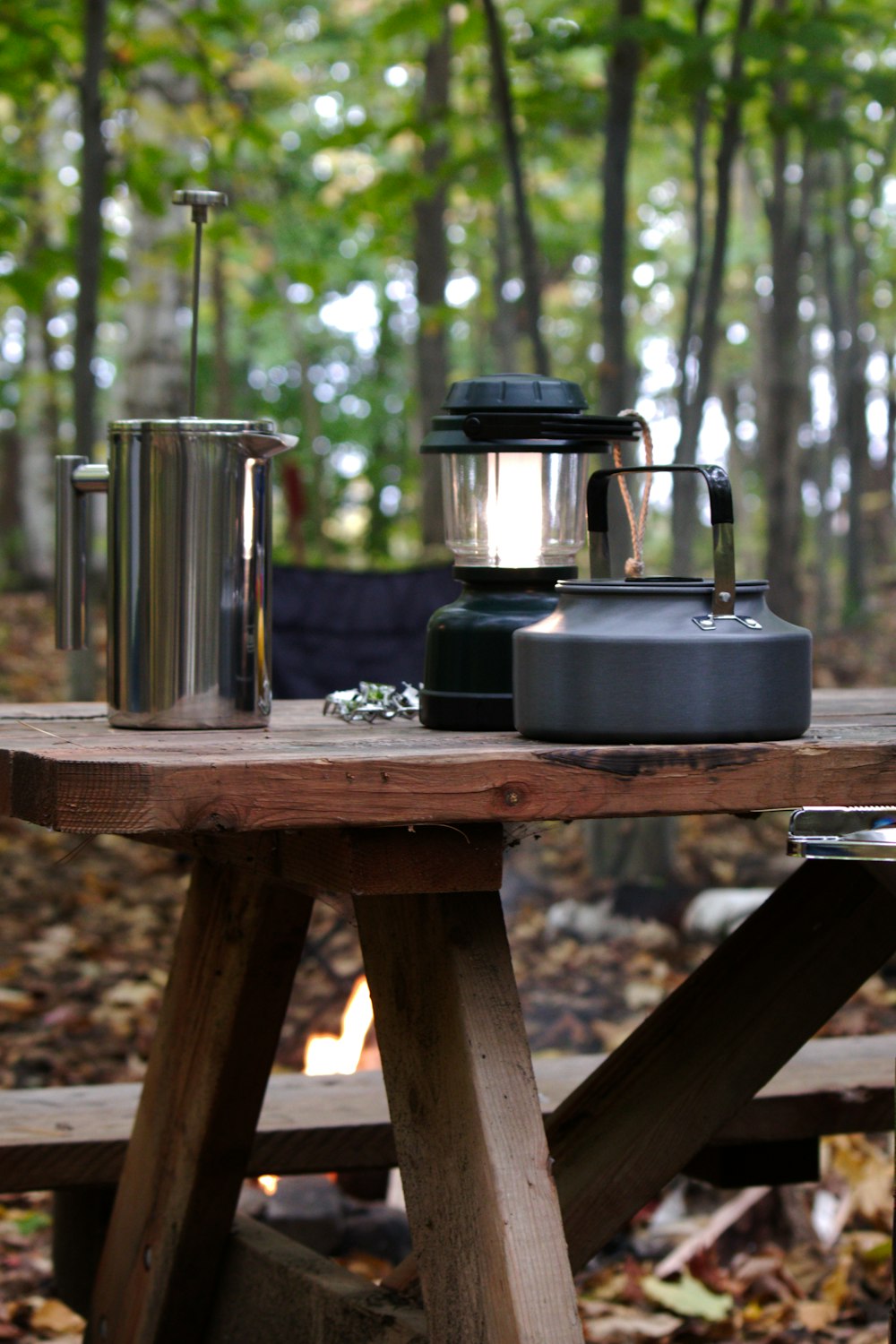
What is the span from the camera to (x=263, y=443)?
1.63 metres

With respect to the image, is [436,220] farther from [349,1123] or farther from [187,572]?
[187,572]

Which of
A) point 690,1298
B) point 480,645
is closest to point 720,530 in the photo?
point 480,645

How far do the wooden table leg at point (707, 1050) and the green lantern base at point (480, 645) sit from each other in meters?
0.48

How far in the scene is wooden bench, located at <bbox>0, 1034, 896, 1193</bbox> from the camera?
224 cm

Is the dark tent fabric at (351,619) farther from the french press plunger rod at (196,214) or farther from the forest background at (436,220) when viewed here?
the french press plunger rod at (196,214)

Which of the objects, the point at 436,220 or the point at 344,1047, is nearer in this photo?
the point at 344,1047

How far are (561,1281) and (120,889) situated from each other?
431 centimetres

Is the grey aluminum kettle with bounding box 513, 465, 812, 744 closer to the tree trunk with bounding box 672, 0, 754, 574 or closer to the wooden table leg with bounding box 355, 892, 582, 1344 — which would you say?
the wooden table leg with bounding box 355, 892, 582, 1344

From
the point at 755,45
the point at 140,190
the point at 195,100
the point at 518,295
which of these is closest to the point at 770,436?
the point at 195,100

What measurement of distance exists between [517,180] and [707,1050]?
3569 mm

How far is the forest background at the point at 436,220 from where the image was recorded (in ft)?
16.2

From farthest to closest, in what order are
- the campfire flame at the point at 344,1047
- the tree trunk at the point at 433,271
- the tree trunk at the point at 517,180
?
the tree trunk at the point at 433,271 < the tree trunk at the point at 517,180 < the campfire flame at the point at 344,1047

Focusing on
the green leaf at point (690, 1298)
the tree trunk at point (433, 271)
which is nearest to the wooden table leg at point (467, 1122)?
the green leaf at point (690, 1298)

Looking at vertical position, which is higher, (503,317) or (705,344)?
(503,317)
